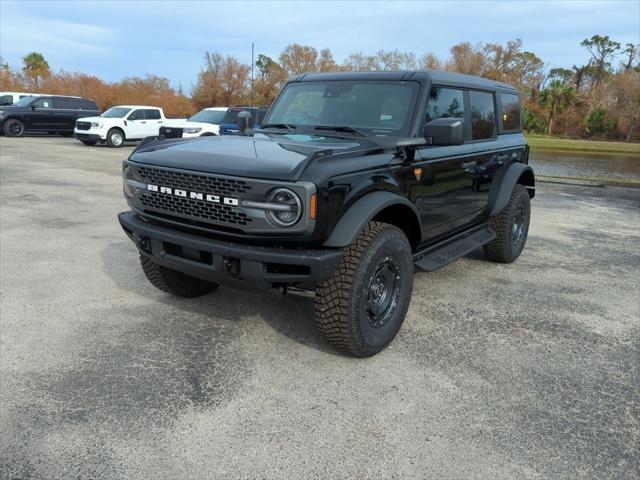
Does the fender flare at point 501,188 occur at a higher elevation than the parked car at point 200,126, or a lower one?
lower

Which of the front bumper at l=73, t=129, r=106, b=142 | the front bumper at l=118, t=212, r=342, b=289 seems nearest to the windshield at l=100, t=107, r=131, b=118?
the front bumper at l=73, t=129, r=106, b=142

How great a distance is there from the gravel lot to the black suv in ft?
61.9

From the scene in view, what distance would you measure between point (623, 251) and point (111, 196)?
7.90m

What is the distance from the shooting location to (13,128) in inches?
846

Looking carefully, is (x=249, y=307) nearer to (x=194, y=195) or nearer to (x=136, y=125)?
(x=194, y=195)

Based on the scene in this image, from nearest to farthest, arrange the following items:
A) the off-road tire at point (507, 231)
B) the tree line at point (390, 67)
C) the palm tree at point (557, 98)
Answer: the off-road tire at point (507, 231), the tree line at point (390, 67), the palm tree at point (557, 98)

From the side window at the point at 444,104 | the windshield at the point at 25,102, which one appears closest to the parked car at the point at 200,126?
the windshield at the point at 25,102

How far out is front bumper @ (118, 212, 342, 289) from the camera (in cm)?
294

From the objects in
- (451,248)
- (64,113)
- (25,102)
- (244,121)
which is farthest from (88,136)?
(451,248)

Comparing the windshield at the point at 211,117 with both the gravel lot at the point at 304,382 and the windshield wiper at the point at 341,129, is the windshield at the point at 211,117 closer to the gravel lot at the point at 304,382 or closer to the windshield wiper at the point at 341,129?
the gravel lot at the point at 304,382

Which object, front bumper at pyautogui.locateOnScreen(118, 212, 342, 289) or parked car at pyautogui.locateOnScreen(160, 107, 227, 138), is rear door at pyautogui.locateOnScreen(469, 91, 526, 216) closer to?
front bumper at pyautogui.locateOnScreen(118, 212, 342, 289)

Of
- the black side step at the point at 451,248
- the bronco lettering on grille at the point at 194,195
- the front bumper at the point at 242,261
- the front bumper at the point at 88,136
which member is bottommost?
the black side step at the point at 451,248

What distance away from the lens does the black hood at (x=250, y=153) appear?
3.01 meters

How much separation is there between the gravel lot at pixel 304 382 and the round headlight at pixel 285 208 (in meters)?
0.52
